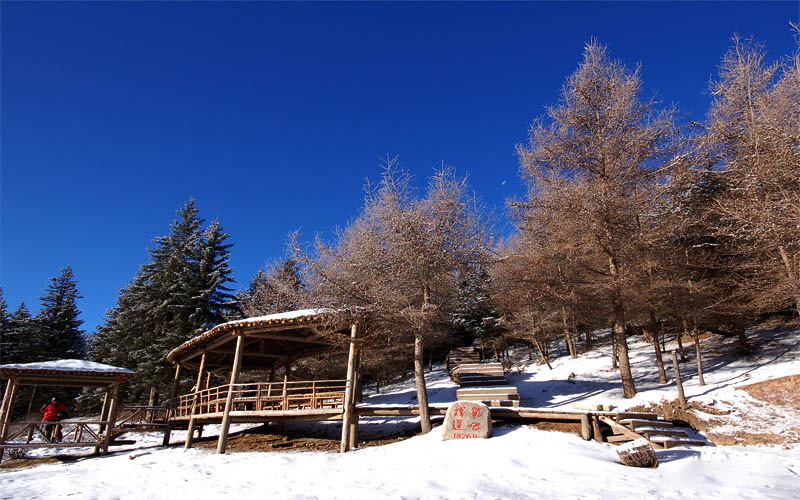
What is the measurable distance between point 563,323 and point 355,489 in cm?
1891

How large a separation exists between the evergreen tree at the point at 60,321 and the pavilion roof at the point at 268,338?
19.1 meters

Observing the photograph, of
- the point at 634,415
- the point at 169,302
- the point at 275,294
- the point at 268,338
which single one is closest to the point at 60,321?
the point at 169,302

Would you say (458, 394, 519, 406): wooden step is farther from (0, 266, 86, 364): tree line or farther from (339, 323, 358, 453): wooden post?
(0, 266, 86, 364): tree line

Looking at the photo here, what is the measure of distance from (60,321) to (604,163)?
39.1 meters

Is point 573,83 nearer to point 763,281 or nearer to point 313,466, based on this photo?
point 763,281

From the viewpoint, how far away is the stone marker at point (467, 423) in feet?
36.5

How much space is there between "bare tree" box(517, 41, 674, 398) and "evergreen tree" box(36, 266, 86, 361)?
36.5 metres

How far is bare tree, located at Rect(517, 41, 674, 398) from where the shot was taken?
13.5 meters

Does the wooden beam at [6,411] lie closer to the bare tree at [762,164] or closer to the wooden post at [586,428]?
the wooden post at [586,428]

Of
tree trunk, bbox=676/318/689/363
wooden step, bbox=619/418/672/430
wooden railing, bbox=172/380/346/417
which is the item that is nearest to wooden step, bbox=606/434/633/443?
wooden step, bbox=619/418/672/430

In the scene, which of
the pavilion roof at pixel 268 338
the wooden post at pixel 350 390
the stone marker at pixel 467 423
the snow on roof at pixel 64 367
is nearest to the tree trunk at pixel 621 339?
the stone marker at pixel 467 423

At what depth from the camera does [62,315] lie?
3406cm

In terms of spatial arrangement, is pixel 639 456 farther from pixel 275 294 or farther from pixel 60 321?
pixel 60 321

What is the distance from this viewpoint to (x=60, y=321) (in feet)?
111
